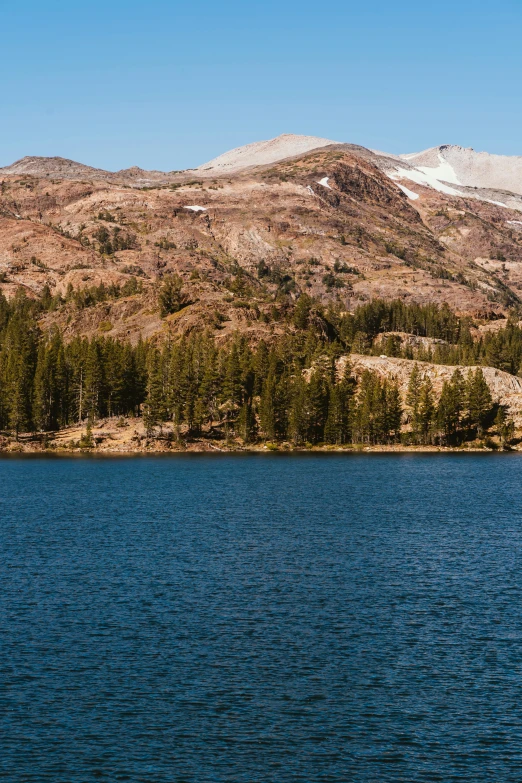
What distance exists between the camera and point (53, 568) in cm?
7600

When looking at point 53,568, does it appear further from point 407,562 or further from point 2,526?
point 407,562

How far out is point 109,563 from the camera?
78.6 metres

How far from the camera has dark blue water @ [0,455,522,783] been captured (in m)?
40.1

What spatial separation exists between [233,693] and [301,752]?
7792 mm

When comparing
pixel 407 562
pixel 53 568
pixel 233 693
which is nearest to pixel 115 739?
pixel 233 693

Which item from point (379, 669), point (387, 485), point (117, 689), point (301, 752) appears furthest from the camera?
point (387, 485)

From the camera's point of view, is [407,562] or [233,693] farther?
[407,562]

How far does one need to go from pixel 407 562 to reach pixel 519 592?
13259 millimetres

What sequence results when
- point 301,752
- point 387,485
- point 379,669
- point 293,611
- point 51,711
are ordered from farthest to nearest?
1. point 387,485
2. point 293,611
3. point 379,669
4. point 51,711
5. point 301,752

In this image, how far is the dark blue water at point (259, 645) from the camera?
132 ft

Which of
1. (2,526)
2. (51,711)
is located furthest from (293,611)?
(2,526)

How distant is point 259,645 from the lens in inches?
2172

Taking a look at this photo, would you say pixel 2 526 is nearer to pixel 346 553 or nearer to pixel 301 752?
pixel 346 553

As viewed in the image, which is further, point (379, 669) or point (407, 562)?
point (407, 562)
